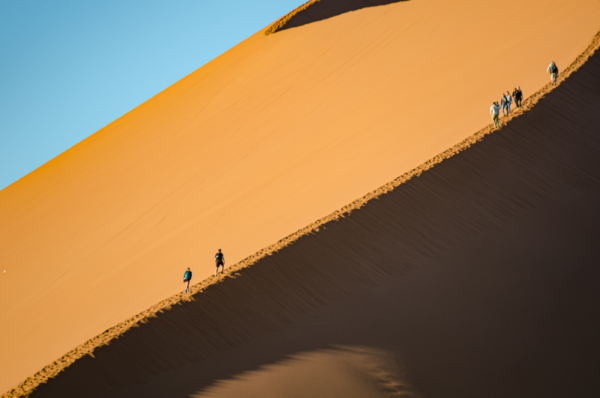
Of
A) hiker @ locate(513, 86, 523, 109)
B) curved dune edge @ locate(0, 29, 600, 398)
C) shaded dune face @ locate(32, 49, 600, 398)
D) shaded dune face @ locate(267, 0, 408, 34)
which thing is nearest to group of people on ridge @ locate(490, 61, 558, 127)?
hiker @ locate(513, 86, 523, 109)

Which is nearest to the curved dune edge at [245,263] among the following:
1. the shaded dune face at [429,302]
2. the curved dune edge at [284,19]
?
the shaded dune face at [429,302]

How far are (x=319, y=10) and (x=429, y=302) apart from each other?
26107 millimetres

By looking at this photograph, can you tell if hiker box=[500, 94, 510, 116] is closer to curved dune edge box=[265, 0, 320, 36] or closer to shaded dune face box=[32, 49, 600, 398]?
shaded dune face box=[32, 49, 600, 398]

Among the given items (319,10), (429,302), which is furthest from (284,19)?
(429,302)

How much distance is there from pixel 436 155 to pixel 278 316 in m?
5.03

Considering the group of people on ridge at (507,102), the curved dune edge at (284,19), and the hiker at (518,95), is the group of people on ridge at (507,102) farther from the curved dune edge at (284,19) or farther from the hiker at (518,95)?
the curved dune edge at (284,19)

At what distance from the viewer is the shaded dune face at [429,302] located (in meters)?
6.86

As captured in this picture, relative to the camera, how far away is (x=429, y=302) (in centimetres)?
783

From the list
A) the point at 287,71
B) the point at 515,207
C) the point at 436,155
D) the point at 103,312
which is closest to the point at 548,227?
the point at 515,207

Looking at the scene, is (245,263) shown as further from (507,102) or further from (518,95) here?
(518,95)

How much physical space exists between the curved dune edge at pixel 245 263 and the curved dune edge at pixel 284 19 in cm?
2060

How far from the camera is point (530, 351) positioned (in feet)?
23.1

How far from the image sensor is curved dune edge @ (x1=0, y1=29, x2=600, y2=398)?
711 cm

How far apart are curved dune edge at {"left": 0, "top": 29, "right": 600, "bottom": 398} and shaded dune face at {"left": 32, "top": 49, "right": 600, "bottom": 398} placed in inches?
5.8
